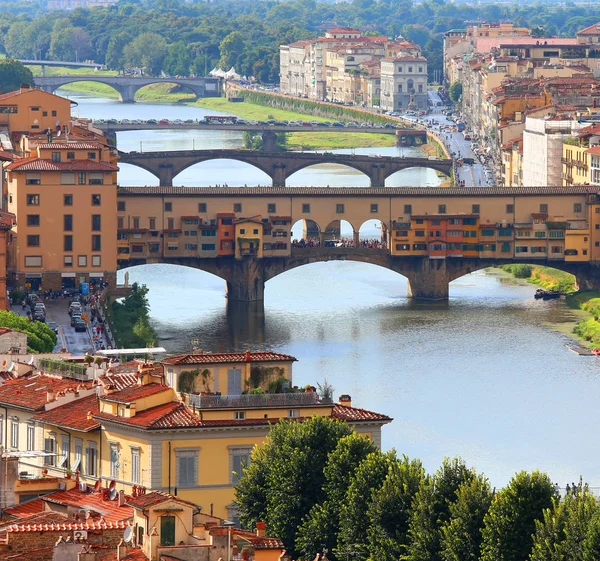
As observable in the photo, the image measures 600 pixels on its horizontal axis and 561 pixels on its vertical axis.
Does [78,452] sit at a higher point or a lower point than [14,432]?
lower

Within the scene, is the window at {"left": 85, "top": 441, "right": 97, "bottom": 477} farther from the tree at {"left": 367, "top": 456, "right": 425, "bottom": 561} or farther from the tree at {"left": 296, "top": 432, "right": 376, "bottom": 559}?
the tree at {"left": 367, "top": 456, "right": 425, "bottom": 561}

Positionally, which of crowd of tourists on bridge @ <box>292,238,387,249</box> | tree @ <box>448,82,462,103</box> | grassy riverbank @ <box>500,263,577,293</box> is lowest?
grassy riverbank @ <box>500,263,577,293</box>

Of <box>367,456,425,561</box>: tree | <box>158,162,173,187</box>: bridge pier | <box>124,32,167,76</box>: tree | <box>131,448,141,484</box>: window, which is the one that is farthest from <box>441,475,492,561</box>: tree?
<box>124,32,167,76</box>: tree

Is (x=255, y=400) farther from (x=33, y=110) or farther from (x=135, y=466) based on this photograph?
(x=33, y=110)

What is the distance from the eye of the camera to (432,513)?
100ft

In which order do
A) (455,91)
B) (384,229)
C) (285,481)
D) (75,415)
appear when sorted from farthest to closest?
(455,91) → (384,229) → (75,415) → (285,481)

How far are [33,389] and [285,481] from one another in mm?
5379

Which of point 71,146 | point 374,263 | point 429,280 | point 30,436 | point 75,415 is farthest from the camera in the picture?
point 374,263

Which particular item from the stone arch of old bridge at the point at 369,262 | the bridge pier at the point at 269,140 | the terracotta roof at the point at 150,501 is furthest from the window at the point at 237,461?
the bridge pier at the point at 269,140

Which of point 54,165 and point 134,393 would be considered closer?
point 134,393

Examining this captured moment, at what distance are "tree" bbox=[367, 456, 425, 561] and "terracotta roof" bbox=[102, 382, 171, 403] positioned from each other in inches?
161

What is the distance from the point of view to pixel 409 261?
256ft

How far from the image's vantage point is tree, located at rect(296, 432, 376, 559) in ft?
104

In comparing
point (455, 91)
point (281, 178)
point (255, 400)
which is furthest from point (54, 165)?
point (455, 91)
